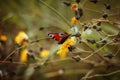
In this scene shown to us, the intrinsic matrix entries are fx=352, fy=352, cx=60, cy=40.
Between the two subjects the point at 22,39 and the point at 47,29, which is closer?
the point at 22,39

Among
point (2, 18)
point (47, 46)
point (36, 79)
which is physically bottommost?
point (36, 79)

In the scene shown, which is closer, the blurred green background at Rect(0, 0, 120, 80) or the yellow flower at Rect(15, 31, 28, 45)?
the blurred green background at Rect(0, 0, 120, 80)

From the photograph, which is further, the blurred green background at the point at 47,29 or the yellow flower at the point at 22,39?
the yellow flower at the point at 22,39

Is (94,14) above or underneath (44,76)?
above

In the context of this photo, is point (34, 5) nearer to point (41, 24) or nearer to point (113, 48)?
point (41, 24)

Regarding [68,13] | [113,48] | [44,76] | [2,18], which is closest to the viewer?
[113,48]

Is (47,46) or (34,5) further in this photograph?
(34,5)

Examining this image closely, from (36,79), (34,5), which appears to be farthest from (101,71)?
(34,5)

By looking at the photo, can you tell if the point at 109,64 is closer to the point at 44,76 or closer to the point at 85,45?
the point at 85,45

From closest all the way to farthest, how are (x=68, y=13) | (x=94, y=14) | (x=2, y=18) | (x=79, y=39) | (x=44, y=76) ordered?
(x=79, y=39) → (x=94, y=14) → (x=68, y=13) → (x=44, y=76) → (x=2, y=18)
